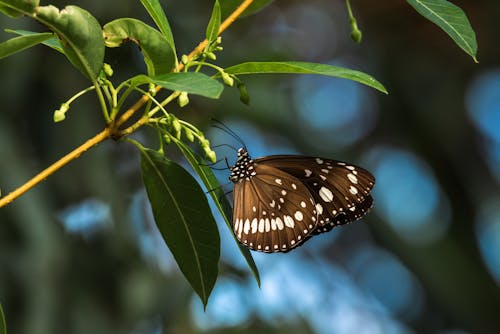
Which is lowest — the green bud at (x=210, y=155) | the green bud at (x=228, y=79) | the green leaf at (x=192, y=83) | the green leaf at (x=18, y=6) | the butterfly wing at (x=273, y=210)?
the butterfly wing at (x=273, y=210)

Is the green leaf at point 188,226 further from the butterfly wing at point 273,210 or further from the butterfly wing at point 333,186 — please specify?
the butterfly wing at point 333,186

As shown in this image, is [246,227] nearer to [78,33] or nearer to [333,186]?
[333,186]

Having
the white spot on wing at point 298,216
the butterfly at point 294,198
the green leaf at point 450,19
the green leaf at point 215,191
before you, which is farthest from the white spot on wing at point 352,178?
the green leaf at point 450,19

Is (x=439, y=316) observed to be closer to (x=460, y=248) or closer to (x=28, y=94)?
(x=460, y=248)

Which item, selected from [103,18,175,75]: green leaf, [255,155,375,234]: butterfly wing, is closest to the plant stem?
[103,18,175,75]: green leaf

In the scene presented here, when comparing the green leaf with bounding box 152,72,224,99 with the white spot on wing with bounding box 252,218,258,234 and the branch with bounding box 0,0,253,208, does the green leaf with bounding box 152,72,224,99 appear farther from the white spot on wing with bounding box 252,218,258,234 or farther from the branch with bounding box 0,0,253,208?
the white spot on wing with bounding box 252,218,258,234

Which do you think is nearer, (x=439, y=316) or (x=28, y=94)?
(x=28, y=94)

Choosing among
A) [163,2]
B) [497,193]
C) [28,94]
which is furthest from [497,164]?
[28,94]
